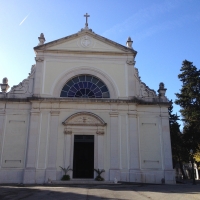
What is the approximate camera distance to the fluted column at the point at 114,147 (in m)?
17.5

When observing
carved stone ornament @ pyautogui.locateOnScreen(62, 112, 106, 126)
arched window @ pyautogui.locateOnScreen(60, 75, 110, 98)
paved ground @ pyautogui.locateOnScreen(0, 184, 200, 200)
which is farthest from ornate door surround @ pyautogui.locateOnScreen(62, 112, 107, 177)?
paved ground @ pyautogui.locateOnScreen(0, 184, 200, 200)

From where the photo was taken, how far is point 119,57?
20922 millimetres

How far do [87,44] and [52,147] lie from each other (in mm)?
9001

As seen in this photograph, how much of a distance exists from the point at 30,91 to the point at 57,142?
4.71m

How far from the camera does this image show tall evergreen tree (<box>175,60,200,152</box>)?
27.7 meters

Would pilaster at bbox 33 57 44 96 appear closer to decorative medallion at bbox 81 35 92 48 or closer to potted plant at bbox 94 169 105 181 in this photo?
decorative medallion at bbox 81 35 92 48

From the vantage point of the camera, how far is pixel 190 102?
29.4 m

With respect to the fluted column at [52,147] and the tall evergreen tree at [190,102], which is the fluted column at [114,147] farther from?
the tall evergreen tree at [190,102]

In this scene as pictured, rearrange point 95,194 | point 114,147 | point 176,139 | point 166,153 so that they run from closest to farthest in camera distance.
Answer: point 95,194, point 114,147, point 166,153, point 176,139

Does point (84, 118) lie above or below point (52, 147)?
above

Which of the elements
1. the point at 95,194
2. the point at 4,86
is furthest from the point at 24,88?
the point at 95,194

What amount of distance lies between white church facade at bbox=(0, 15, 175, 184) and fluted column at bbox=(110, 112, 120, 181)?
13 mm

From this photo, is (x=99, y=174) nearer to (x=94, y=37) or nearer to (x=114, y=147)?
(x=114, y=147)

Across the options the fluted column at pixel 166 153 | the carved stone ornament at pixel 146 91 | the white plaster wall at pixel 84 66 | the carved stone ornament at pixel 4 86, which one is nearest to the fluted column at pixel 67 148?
the white plaster wall at pixel 84 66
